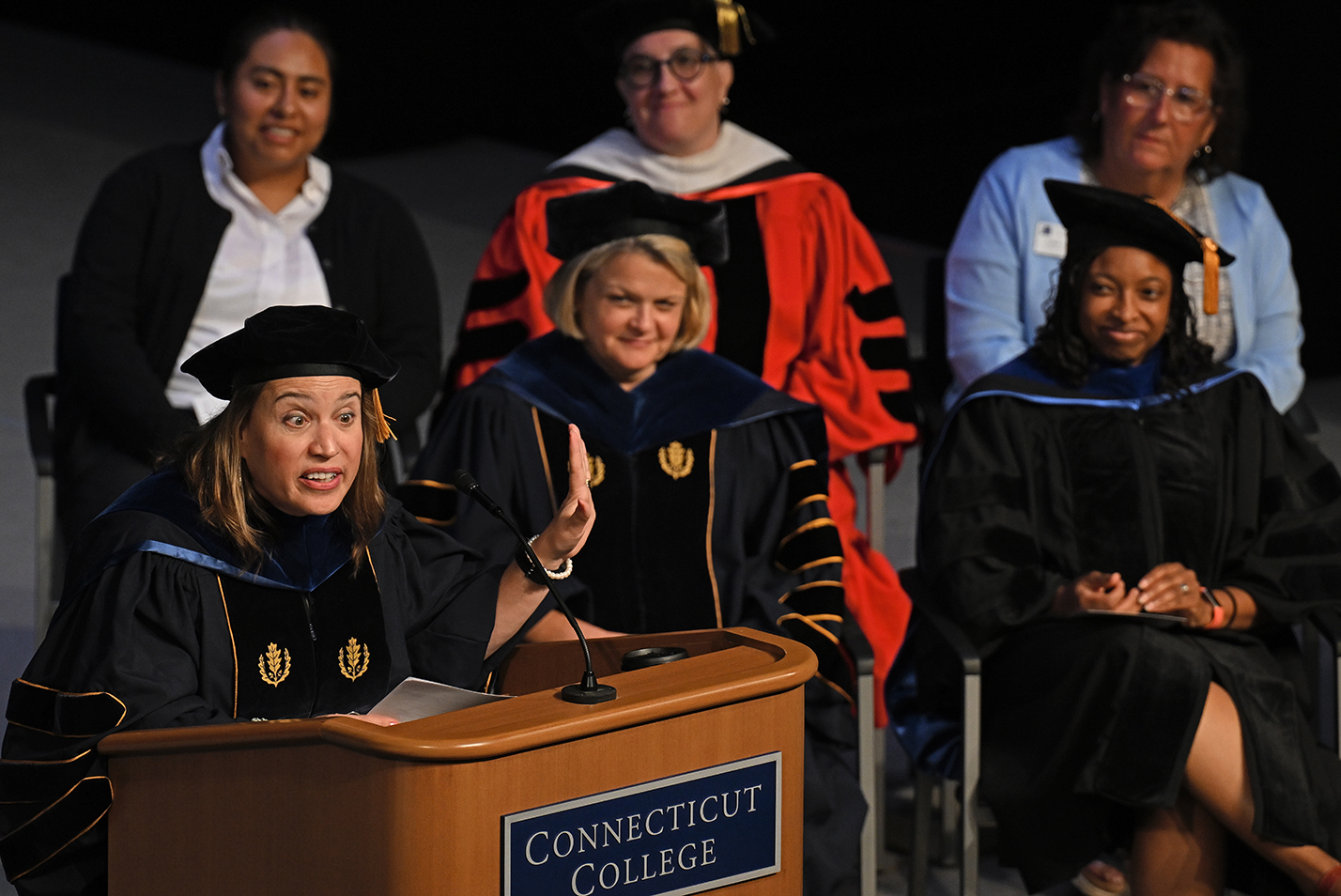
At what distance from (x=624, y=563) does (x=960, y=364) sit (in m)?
1.07

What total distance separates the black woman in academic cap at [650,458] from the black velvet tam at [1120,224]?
0.63 metres

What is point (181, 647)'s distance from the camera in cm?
248

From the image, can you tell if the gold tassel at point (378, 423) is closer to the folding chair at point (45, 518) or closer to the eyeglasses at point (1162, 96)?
the folding chair at point (45, 518)

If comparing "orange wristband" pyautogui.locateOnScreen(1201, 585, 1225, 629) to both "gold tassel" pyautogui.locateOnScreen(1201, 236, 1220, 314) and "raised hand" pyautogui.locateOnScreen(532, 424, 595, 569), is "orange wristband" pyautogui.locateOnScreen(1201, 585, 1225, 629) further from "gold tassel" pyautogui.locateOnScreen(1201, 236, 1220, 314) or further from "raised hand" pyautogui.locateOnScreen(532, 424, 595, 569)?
"raised hand" pyautogui.locateOnScreen(532, 424, 595, 569)

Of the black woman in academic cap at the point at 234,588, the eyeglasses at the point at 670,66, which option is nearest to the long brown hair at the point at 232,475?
the black woman in academic cap at the point at 234,588

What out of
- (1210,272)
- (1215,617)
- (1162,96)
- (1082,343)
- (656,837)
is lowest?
(656,837)

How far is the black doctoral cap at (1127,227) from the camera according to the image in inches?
135

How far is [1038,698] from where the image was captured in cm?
332

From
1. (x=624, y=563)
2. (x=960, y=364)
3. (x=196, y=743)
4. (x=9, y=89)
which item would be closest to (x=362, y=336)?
(x=196, y=743)

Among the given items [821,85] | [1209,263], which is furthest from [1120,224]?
[821,85]

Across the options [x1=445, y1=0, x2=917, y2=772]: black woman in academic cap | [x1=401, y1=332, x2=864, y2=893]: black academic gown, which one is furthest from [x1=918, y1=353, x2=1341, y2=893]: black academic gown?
[x1=445, y1=0, x2=917, y2=772]: black woman in academic cap

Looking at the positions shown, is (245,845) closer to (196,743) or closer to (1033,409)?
(196,743)

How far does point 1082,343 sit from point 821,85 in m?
6.09

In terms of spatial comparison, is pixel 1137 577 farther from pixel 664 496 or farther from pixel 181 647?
A: pixel 181 647
